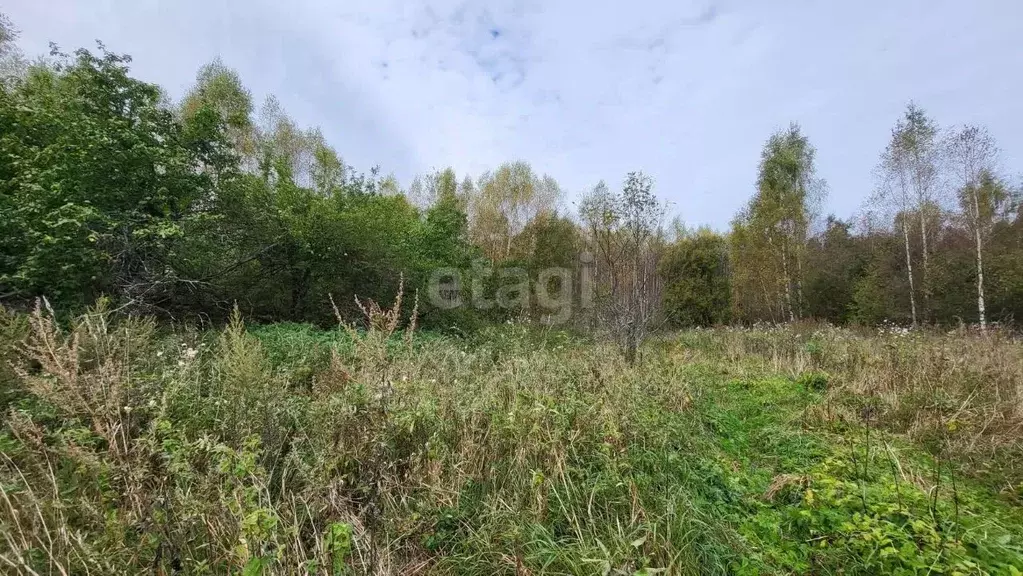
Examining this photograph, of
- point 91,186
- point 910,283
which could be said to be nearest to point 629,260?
point 91,186

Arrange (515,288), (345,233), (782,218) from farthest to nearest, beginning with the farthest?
(782,218) → (515,288) → (345,233)

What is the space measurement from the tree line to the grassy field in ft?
6.13

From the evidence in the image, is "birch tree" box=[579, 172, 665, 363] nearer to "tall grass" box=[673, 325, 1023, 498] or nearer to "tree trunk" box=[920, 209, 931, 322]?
"tall grass" box=[673, 325, 1023, 498]

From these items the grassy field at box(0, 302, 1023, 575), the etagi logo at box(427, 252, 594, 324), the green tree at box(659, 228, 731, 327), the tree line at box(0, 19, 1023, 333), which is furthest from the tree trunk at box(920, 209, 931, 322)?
the grassy field at box(0, 302, 1023, 575)

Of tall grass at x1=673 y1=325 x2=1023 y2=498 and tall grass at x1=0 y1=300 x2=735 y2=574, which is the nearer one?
tall grass at x1=0 y1=300 x2=735 y2=574

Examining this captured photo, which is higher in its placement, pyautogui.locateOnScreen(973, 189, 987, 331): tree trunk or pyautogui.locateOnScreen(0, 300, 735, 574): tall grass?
pyautogui.locateOnScreen(973, 189, 987, 331): tree trunk

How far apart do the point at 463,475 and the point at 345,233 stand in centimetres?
826

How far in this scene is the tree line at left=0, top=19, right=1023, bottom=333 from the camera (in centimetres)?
576

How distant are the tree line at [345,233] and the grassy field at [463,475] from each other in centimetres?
187

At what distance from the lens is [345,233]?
9.32m

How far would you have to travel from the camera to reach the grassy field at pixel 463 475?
154 centimetres

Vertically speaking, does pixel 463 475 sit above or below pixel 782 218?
below

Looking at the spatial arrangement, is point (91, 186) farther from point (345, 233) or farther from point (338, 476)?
point (338, 476)

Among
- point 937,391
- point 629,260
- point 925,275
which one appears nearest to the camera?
point 937,391
